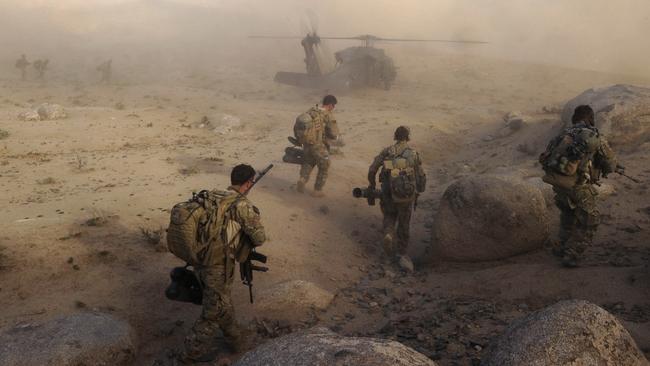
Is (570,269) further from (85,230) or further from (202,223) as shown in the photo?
→ (85,230)

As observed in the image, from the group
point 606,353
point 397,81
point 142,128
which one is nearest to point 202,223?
point 606,353

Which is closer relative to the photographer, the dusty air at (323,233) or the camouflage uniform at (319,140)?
the dusty air at (323,233)

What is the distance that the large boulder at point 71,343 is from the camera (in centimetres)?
353

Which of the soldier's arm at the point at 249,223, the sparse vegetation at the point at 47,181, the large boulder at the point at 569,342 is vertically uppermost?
the soldier's arm at the point at 249,223

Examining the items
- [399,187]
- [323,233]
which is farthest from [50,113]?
[399,187]

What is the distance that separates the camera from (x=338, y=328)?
15.1 feet

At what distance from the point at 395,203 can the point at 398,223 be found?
353mm

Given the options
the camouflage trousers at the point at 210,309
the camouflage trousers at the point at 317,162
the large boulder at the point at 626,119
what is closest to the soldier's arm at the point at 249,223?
the camouflage trousers at the point at 210,309

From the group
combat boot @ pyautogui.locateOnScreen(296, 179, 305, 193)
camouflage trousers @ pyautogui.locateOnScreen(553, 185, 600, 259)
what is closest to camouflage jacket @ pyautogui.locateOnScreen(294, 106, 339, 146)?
combat boot @ pyautogui.locateOnScreen(296, 179, 305, 193)

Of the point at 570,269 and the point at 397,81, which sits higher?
the point at 397,81

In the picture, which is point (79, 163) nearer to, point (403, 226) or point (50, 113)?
point (50, 113)

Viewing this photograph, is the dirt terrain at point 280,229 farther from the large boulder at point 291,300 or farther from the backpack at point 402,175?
the backpack at point 402,175

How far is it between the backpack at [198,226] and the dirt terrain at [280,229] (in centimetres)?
121

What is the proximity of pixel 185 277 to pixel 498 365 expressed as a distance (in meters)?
2.47
